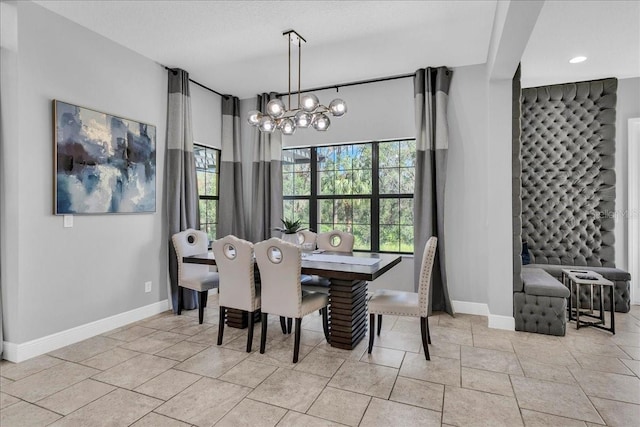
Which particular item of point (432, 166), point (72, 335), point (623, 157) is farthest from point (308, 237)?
point (623, 157)

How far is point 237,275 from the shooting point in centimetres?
302

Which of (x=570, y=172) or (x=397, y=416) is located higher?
(x=570, y=172)

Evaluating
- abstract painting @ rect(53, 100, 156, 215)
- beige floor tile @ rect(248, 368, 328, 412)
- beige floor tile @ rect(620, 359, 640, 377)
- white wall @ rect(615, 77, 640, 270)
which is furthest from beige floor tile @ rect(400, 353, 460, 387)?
white wall @ rect(615, 77, 640, 270)

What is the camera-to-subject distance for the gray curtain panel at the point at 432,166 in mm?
4086

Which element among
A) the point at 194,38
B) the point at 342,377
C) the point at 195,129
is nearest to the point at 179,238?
the point at 195,129

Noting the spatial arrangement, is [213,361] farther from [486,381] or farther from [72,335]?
[486,381]

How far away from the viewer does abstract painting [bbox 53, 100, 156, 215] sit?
307cm

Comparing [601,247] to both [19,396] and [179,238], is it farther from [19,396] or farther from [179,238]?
[19,396]

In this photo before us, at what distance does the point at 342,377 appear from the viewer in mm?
2529

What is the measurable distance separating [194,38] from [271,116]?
3.74 ft

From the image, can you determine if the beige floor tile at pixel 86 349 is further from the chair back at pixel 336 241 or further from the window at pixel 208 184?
the chair back at pixel 336 241

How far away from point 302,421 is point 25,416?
167 centimetres

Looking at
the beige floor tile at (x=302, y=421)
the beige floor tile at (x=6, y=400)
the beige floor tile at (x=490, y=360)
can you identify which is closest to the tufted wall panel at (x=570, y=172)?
the beige floor tile at (x=490, y=360)

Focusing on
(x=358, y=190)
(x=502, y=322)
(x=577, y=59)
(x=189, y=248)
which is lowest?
(x=502, y=322)
